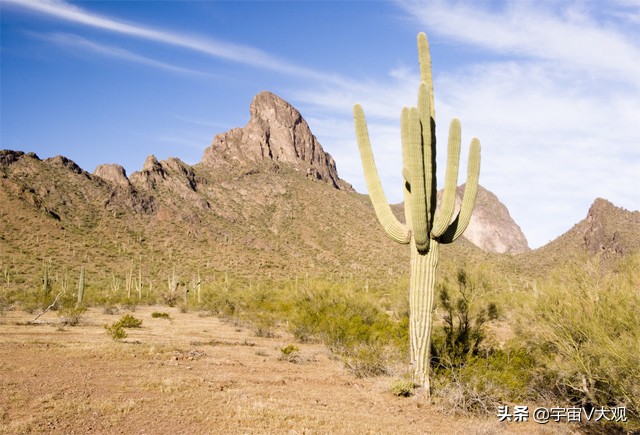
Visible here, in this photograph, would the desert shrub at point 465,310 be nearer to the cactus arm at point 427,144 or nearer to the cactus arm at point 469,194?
the cactus arm at point 469,194

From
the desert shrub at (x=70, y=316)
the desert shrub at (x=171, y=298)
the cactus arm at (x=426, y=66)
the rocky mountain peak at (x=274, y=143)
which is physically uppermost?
the rocky mountain peak at (x=274, y=143)

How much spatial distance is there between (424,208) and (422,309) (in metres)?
2.05

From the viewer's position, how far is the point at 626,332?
7.07 meters

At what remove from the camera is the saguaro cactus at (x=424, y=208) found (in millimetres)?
8648

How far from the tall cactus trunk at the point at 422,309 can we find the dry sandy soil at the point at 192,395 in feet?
2.13

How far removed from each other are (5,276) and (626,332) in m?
44.6

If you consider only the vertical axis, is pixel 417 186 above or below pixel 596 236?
below

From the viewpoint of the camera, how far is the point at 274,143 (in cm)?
10519

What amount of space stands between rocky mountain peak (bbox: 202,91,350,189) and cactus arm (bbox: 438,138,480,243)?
272 ft

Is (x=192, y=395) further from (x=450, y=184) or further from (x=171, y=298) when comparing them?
(x=171, y=298)

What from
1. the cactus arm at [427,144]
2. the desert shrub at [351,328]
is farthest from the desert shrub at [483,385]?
the cactus arm at [427,144]

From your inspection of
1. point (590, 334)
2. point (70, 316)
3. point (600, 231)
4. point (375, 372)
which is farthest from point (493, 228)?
point (590, 334)

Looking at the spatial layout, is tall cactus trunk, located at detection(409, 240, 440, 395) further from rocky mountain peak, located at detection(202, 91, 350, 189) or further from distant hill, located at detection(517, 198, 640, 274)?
rocky mountain peak, located at detection(202, 91, 350, 189)

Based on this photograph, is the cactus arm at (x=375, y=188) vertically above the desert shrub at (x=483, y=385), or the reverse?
the cactus arm at (x=375, y=188)
